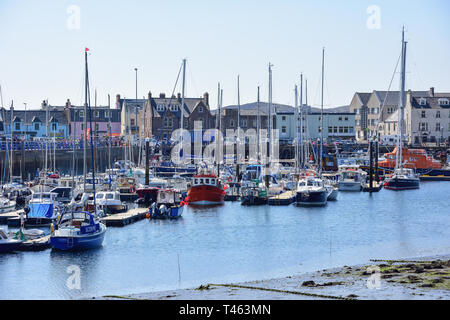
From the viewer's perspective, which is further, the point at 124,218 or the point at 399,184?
the point at 399,184

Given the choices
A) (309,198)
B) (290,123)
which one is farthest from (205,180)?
(290,123)

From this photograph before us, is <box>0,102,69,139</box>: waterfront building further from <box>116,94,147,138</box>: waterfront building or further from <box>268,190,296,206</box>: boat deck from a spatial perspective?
<box>268,190,296,206</box>: boat deck

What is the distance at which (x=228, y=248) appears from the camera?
37.2 metres

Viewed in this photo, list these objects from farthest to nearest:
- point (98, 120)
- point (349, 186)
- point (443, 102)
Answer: point (98, 120)
point (443, 102)
point (349, 186)

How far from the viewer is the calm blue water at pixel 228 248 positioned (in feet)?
95.9

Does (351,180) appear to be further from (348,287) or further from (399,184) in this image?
(348,287)

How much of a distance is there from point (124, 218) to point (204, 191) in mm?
11946

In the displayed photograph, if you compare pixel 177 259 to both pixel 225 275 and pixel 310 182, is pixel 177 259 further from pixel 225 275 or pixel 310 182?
pixel 310 182

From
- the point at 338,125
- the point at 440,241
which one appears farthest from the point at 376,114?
the point at 440,241

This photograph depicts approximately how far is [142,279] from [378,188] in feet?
143

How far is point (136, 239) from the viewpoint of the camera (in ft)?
129

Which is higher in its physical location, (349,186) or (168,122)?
(168,122)

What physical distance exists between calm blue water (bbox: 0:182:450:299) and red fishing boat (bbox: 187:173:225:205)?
5.96 feet

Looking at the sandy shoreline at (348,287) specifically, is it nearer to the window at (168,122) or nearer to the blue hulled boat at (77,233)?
the blue hulled boat at (77,233)
